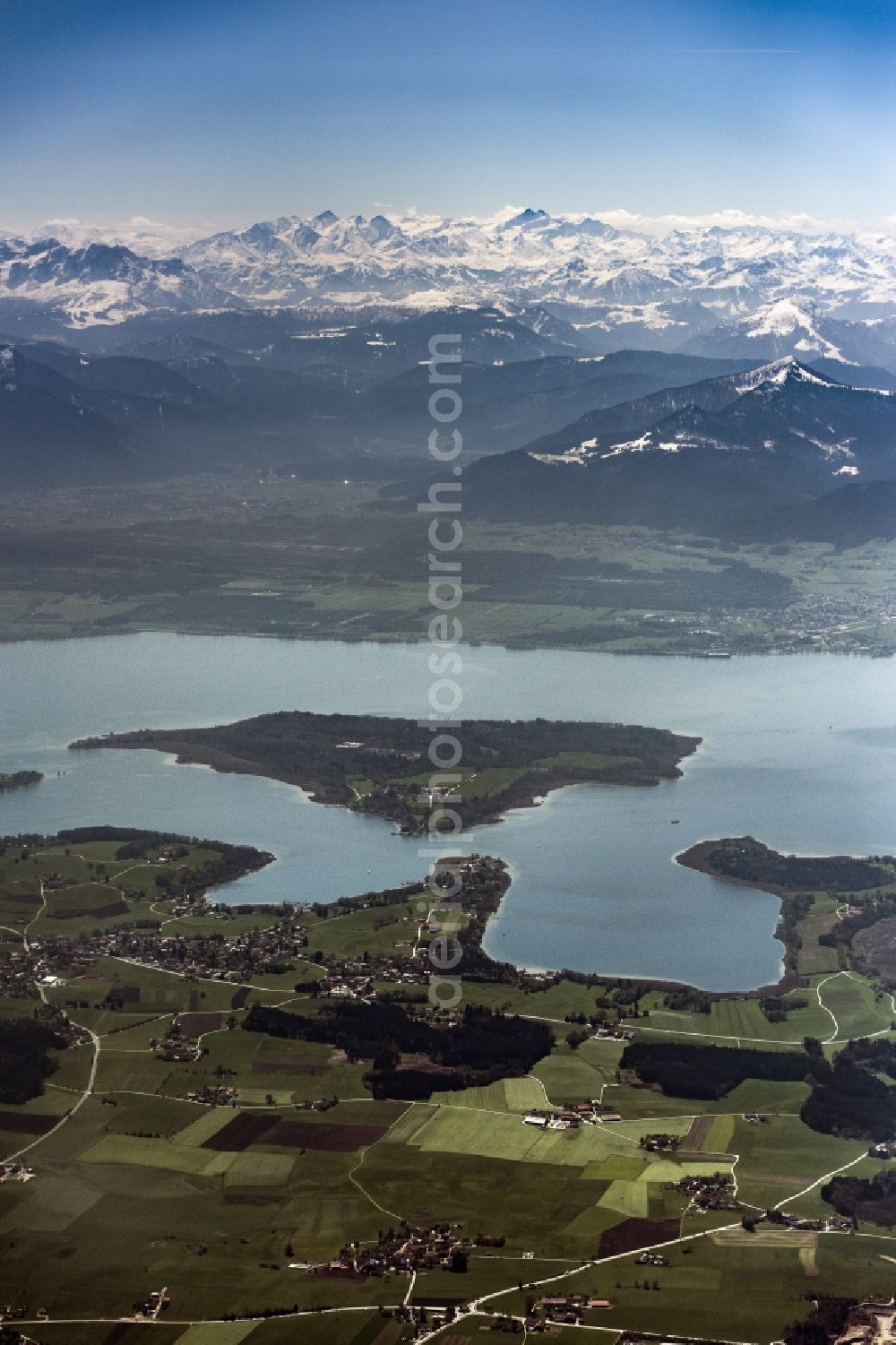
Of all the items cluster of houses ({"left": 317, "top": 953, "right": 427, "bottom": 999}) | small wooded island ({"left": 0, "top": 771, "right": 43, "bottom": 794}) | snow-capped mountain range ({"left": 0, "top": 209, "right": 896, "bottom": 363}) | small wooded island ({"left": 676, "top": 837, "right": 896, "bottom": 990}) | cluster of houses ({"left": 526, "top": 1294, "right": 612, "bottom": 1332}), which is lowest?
cluster of houses ({"left": 526, "top": 1294, "right": 612, "bottom": 1332})

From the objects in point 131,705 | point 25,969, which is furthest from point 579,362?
point 25,969

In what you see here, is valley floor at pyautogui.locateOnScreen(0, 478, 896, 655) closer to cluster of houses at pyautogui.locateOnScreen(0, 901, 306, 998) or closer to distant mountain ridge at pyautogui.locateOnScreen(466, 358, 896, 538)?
distant mountain ridge at pyautogui.locateOnScreen(466, 358, 896, 538)

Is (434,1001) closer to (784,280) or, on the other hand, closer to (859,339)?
(859,339)

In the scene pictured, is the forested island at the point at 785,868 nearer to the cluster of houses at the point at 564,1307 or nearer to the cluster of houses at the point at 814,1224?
the cluster of houses at the point at 814,1224

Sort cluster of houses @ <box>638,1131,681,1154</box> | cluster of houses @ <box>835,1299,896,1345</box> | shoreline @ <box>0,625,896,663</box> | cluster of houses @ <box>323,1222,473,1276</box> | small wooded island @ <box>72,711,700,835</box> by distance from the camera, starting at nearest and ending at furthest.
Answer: cluster of houses @ <box>835,1299,896,1345</box> → cluster of houses @ <box>323,1222,473,1276</box> → cluster of houses @ <box>638,1131,681,1154</box> → small wooded island @ <box>72,711,700,835</box> → shoreline @ <box>0,625,896,663</box>

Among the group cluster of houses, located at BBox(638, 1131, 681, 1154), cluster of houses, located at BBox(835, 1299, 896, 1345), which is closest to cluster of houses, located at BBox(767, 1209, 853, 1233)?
cluster of houses, located at BBox(835, 1299, 896, 1345)
